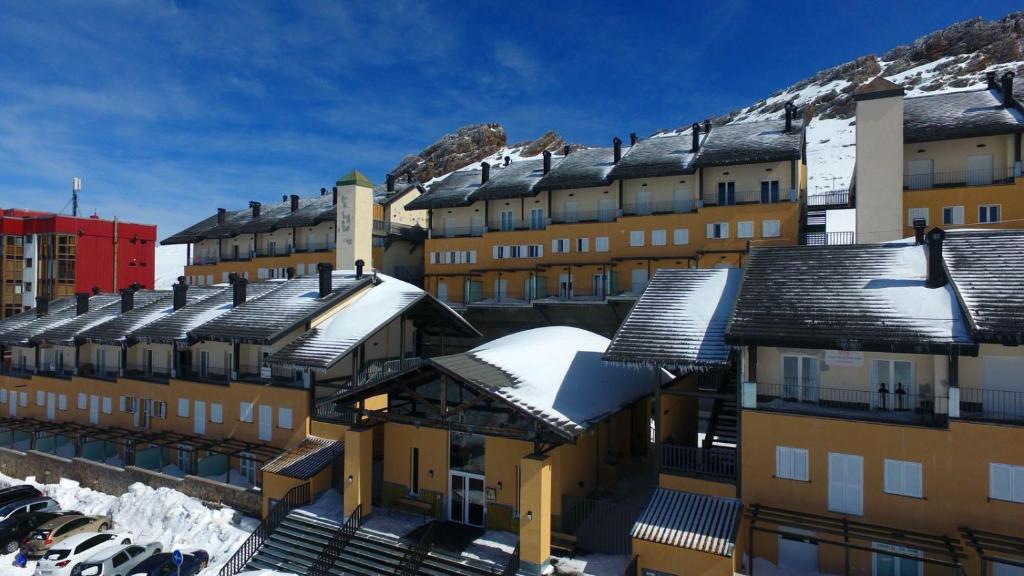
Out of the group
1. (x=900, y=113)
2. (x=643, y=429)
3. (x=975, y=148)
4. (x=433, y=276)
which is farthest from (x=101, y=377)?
(x=975, y=148)

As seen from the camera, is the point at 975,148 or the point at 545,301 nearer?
the point at 975,148

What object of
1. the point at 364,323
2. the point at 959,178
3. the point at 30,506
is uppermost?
the point at 959,178

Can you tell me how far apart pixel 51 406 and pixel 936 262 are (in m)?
45.4

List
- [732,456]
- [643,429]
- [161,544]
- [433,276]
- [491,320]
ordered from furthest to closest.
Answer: [433,276] → [491,320] → [643,429] → [161,544] → [732,456]

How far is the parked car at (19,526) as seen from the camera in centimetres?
2395

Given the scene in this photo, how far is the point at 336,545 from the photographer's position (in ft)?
64.7

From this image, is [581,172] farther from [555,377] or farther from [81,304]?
[81,304]

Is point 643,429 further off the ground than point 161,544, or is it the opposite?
point 643,429

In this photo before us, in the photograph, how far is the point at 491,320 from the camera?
4391 centimetres

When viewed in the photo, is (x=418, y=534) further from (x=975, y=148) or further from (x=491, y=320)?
(x=975, y=148)

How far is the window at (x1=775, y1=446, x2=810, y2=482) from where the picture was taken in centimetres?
1650

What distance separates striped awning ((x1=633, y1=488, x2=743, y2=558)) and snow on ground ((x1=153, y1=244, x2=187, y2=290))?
114 meters

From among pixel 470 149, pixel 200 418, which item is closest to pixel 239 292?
pixel 200 418

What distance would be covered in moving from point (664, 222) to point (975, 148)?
54.7 ft
